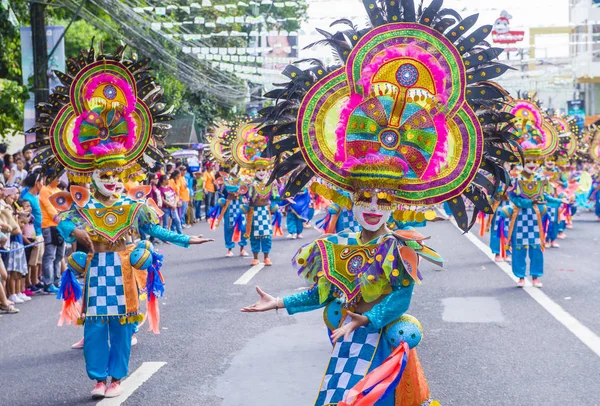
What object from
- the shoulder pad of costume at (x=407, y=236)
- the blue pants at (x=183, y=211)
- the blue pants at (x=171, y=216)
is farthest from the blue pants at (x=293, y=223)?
the shoulder pad of costume at (x=407, y=236)

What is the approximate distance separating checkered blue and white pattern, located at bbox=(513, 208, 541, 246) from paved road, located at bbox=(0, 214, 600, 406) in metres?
0.67

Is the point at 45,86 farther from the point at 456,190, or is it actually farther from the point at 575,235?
the point at 456,190

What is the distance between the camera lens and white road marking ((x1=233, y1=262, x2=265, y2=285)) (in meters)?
12.9

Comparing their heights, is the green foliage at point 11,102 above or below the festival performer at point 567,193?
above

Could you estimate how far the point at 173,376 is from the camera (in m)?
7.49

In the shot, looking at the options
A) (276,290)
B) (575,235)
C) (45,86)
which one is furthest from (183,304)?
(575,235)

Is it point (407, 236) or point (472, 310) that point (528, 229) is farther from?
point (407, 236)

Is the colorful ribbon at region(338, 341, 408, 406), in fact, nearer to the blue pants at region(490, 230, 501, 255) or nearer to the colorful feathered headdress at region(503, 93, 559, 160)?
the colorful feathered headdress at region(503, 93, 559, 160)

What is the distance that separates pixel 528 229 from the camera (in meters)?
11.6

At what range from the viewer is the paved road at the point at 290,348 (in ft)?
22.8

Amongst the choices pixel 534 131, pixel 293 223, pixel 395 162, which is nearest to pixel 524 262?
pixel 534 131

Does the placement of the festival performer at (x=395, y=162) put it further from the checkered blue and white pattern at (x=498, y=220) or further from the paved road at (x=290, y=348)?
the checkered blue and white pattern at (x=498, y=220)

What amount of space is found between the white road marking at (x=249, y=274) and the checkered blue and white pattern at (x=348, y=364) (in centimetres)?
802

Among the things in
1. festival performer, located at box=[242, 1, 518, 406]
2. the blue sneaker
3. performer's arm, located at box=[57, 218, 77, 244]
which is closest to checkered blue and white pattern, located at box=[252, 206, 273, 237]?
the blue sneaker
